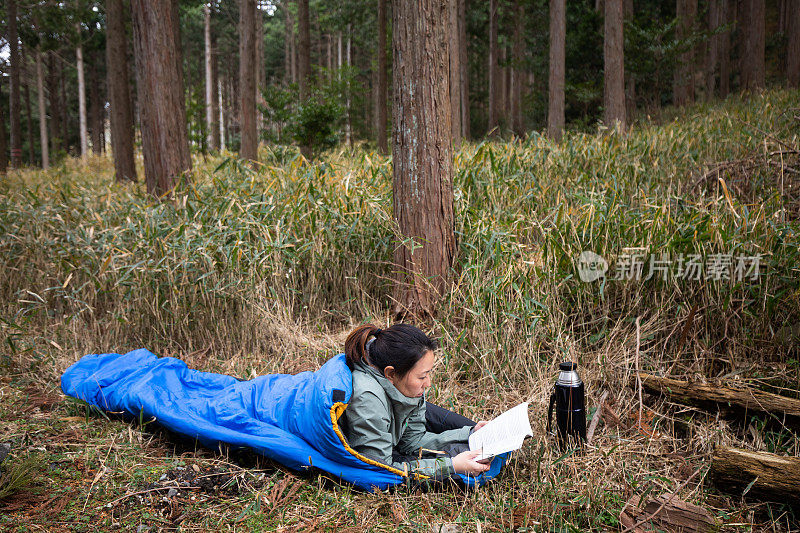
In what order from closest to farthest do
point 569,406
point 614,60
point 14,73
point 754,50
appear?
point 569,406
point 614,60
point 754,50
point 14,73

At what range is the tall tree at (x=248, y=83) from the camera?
31.9 ft

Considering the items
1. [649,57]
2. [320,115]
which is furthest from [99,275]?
[649,57]

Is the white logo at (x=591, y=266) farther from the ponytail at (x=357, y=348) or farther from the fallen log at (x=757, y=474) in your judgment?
the ponytail at (x=357, y=348)

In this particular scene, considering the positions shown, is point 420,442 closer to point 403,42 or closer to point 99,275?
point 403,42

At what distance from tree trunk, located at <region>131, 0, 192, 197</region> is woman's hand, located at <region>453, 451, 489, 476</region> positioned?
4.71m

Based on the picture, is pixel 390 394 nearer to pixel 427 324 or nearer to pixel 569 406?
pixel 569 406

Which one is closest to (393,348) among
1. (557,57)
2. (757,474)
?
(757,474)

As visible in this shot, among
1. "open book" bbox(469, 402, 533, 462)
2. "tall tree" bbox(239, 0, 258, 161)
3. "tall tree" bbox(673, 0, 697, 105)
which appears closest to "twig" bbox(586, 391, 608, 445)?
"open book" bbox(469, 402, 533, 462)

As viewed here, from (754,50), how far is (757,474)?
13.2m

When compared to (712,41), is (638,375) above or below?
below

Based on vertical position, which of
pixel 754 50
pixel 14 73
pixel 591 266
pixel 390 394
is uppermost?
pixel 14 73

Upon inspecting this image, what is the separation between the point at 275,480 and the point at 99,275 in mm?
2562

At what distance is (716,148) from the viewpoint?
582 centimetres

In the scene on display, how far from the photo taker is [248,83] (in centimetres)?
996
